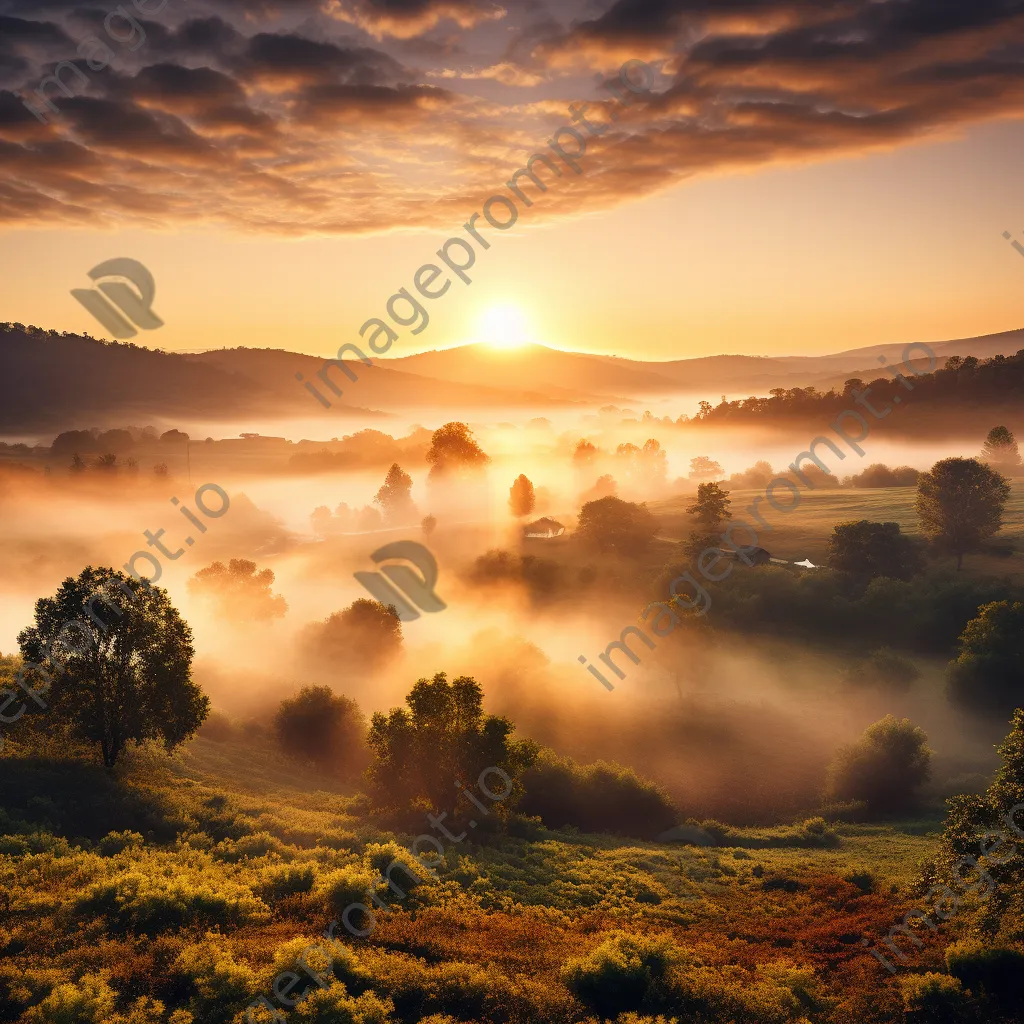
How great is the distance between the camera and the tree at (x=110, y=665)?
45281 millimetres

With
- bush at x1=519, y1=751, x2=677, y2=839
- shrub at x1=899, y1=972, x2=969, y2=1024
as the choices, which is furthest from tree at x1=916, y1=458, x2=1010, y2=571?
shrub at x1=899, y1=972, x2=969, y2=1024

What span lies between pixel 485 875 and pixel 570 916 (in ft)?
20.0

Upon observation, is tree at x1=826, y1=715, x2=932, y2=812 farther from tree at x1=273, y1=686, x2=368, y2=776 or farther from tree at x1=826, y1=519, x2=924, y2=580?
tree at x1=826, y1=519, x2=924, y2=580

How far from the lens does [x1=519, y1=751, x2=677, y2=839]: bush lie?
57156mm

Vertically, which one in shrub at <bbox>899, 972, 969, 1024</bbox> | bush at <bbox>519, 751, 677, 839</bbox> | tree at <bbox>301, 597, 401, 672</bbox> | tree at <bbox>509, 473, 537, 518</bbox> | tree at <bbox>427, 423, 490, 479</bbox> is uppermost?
tree at <bbox>427, 423, 490, 479</bbox>

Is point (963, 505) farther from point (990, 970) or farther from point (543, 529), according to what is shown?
point (990, 970)

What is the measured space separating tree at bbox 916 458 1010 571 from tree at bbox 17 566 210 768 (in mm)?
111654

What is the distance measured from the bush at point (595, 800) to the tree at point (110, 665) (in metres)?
27.8

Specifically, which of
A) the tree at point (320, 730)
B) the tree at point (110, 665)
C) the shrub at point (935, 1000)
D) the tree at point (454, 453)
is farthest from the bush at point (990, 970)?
the tree at point (454, 453)

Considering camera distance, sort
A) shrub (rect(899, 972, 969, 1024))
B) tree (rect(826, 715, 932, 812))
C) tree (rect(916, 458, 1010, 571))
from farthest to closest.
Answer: tree (rect(916, 458, 1010, 571)), tree (rect(826, 715, 932, 812)), shrub (rect(899, 972, 969, 1024))

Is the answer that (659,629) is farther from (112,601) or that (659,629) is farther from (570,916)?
(112,601)

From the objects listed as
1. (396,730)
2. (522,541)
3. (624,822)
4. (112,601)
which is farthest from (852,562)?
(112,601)

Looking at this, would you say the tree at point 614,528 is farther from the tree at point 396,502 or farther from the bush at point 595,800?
the bush at point 595,800

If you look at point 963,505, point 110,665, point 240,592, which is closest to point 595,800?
point 110,665
